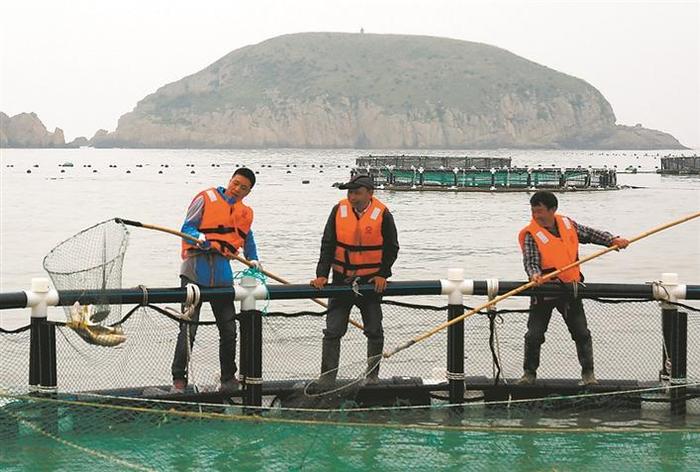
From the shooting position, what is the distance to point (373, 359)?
8.34m

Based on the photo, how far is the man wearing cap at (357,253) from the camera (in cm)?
841

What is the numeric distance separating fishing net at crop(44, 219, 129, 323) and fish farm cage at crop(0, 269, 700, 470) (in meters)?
0.07

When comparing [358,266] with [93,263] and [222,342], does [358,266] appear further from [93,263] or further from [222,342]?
[93,263]

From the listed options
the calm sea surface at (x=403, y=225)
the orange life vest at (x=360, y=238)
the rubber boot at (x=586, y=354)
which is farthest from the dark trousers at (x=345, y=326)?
the calm sea surface at (x=403, y=225)

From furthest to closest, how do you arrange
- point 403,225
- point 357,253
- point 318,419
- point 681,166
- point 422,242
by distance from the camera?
point 681,166 → point 403,225 → point 422,242 → point 357,253 → point 318,419

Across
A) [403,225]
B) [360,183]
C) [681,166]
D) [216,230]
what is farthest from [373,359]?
[681,166]

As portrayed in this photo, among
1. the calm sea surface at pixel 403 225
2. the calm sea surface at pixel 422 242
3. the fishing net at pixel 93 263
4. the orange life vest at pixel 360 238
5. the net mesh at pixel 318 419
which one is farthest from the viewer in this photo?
the calm sea surface at pixel 403 225

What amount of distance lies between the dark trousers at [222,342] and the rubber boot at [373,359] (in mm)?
1030

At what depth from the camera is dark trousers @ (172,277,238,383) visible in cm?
823

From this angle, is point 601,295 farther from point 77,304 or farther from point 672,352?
point 77,304

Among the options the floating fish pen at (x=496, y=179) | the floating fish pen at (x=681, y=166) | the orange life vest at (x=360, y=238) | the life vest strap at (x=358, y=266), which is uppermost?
the floating fish pen at (x=681, y=166)

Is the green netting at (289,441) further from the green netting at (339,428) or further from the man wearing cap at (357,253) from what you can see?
the man wearing cap at (357,253)

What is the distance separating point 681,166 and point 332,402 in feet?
349

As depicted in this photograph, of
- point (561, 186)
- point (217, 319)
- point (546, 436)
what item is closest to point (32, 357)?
point (217, 319)
